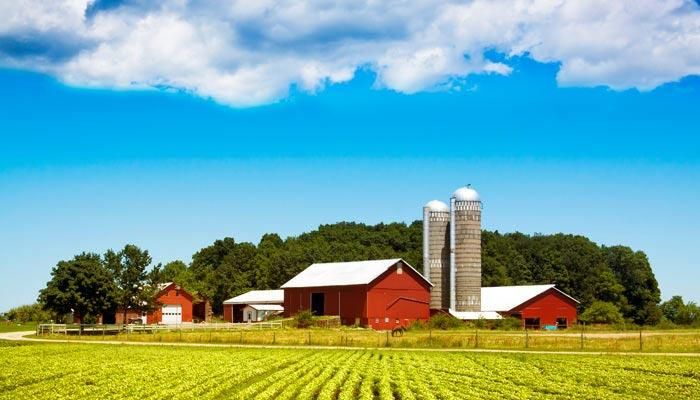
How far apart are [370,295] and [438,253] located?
1259 centimetres

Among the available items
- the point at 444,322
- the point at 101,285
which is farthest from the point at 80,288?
the point at 444,322

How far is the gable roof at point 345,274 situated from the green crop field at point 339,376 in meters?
38.0

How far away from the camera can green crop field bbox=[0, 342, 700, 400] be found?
84.3ft

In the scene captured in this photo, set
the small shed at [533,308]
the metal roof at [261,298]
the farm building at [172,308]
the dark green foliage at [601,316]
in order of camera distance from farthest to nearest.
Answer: the metal roof at [261,298]
the dark green foliage at [601,316]
the farm building at [172,308]
the small shed at [533,308]

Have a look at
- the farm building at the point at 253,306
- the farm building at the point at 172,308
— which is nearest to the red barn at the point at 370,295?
the farm building at the point at 253,306

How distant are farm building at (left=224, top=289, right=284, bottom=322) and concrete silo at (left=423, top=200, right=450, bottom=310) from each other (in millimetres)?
18770

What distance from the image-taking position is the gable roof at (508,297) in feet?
277

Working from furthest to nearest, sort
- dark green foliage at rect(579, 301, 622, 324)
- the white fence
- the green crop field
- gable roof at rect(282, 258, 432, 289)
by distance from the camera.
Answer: dark green foliage at rect(579, 301, 622, 324) → gable roof at rect(282, 258, 432, 289) → the white fence → the green crop field

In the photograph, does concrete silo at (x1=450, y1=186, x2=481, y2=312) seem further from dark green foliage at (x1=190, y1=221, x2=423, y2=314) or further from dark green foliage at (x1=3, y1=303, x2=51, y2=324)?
dark green foliage at (x1=3, y1=303, x2=51, y2=324)

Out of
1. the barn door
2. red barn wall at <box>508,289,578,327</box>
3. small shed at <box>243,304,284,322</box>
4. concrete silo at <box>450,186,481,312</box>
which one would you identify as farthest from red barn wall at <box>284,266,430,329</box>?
small shed at <box>243,304,284,322</box>

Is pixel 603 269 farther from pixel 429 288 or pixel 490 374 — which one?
pixel 490 374

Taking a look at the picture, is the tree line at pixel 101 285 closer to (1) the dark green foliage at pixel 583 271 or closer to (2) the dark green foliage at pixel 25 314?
(2) the dark green foliage at pixel 25 314

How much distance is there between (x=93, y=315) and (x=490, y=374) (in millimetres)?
49195

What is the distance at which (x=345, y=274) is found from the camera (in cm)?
8481
